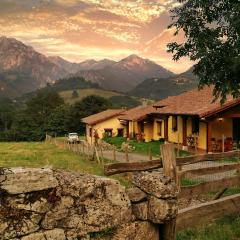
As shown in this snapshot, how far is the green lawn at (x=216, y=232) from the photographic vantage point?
7.79 metres

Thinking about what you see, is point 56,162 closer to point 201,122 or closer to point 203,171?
point 201,122

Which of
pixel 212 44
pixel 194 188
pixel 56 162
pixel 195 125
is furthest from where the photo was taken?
pixel 195 125

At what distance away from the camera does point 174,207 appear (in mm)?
6449

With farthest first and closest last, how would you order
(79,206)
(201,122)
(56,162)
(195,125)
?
1. (195,125)
2. (201,122)
3. (56,162)
4. (79,206)

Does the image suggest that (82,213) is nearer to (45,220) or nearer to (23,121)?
(45,220)

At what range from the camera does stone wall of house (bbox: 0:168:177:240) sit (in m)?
5.21

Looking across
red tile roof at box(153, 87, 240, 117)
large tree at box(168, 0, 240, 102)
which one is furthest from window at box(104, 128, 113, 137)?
large tree at box(168, 0, 240, 102)

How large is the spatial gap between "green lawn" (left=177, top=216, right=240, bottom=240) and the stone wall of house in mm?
1433

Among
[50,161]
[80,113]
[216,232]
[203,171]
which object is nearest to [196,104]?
[50,161]

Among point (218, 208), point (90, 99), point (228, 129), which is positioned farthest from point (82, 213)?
point (90, 99)

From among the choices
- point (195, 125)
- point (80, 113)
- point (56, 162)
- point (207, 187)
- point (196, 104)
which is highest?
point (80, 113)

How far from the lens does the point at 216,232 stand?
8094 millimetres

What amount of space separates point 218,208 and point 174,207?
2355 mm

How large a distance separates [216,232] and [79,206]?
367 centimetres
